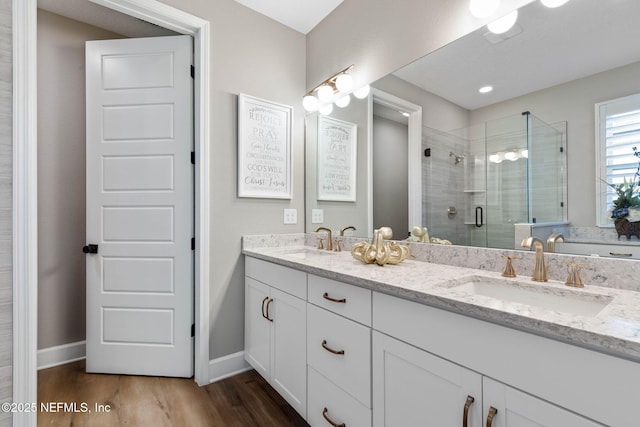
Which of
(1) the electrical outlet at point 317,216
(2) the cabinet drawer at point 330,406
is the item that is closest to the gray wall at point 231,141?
(1) the electrical outlet at point 317,216

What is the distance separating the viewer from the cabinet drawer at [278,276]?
1500 mm

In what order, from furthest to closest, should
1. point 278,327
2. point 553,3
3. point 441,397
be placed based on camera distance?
point 278,327 < point 553,3 < point 441,397

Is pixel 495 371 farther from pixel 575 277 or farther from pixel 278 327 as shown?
pixel 278 327

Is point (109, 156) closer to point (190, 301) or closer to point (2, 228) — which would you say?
point (2, 228)

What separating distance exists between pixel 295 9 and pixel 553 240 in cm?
217

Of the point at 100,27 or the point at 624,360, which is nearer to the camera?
the point at 624,360

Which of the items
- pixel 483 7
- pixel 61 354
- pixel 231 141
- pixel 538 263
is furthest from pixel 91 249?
pixel 483 7

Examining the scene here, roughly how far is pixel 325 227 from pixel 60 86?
2.28 meters

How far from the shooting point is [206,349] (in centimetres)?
198

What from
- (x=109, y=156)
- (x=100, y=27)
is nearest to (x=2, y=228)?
(x=109, y=156)

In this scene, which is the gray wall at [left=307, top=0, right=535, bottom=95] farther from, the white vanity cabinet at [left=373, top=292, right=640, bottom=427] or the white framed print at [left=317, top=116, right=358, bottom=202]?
the white vanity cabinet at [left=373, top=292, right=640, bottom=427]

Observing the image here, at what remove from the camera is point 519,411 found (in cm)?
72

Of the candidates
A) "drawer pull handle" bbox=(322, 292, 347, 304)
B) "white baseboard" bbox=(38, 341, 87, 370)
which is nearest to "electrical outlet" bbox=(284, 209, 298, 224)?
"drawer pull handle" bbox=(322, 292, 347, 304)

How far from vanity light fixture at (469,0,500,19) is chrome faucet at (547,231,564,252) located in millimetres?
973
